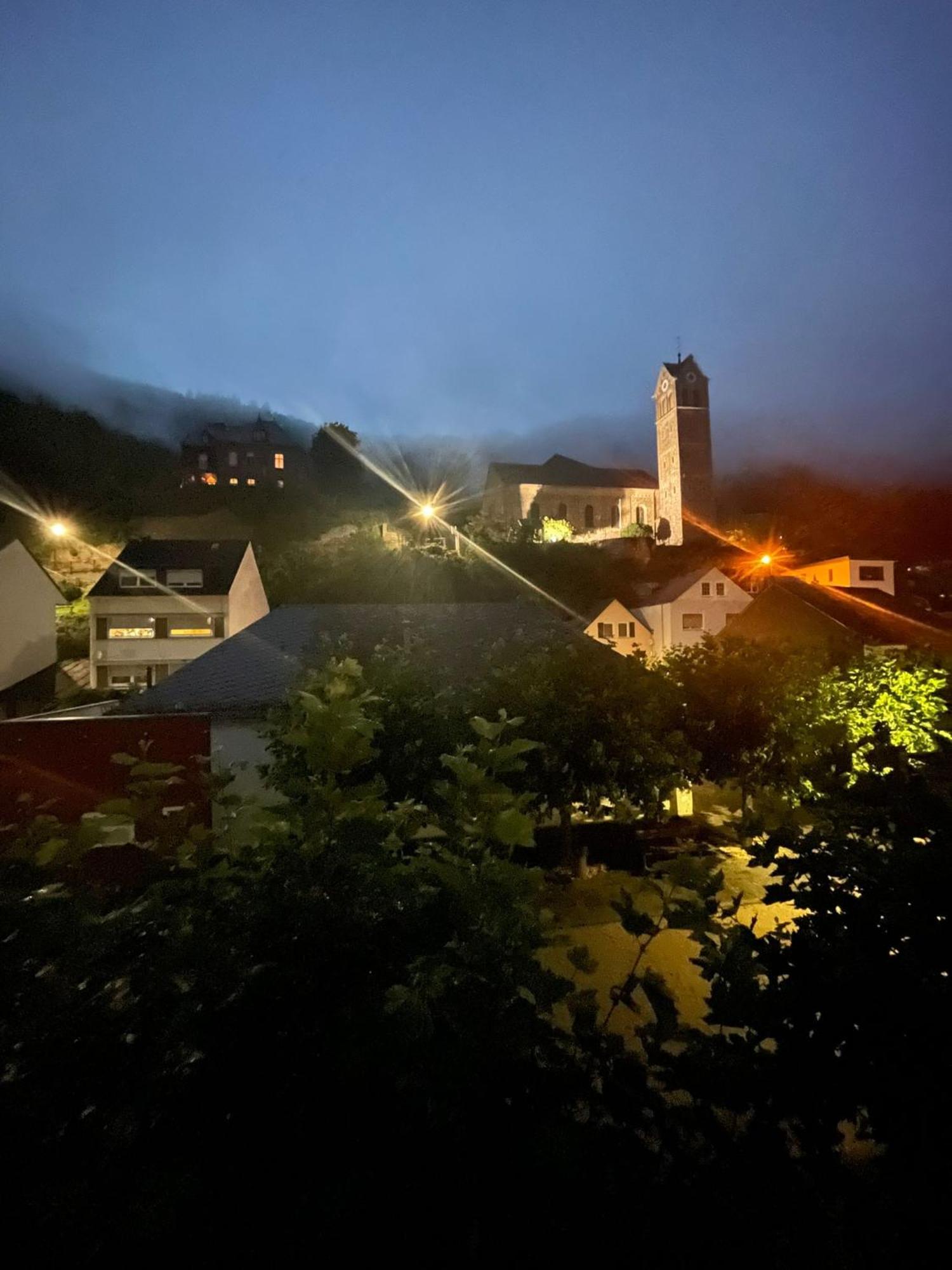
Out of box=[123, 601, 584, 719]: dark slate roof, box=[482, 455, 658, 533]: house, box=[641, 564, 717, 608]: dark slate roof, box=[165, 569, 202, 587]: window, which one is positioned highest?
box=[482, 455, 658, 533]: house

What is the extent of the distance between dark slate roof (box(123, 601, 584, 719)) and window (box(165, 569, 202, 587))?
1456cm

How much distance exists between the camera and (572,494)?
221 feet

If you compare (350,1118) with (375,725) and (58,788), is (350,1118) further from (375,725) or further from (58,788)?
(58,788)

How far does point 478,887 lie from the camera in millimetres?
1729

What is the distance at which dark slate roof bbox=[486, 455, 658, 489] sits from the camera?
6769 cm

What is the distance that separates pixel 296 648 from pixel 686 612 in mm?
26679

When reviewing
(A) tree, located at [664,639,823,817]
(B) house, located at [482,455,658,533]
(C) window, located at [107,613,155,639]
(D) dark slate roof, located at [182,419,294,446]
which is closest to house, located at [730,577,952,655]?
(A) tree, located at [664,639,823,817]

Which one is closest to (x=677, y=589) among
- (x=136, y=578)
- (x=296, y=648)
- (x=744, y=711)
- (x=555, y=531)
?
(x=555, y=531)

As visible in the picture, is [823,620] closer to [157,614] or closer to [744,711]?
[744,711]

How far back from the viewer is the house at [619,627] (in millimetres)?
37562

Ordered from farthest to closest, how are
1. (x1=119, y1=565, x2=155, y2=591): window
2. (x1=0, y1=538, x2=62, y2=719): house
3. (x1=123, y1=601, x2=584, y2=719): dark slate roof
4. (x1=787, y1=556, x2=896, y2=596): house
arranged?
1. (x1=787, y1=556, x2=896, y2=596): house
2. (x1=119, y1=565, x2=155, y2=591): window
3. (x1=0, y1=538, x2=62, y2=719): house
4. (x1=123, y1=601, x2=584, y2=719): dark slate roof

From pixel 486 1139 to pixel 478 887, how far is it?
53cm

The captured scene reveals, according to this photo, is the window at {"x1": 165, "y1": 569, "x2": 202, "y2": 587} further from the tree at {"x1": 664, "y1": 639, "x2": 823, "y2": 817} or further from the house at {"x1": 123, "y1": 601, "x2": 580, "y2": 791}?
the tree at {"x1": 664, "y1": 639, "x2": 823, "y2": 817}

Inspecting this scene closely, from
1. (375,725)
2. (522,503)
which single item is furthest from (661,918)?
(522,503)
